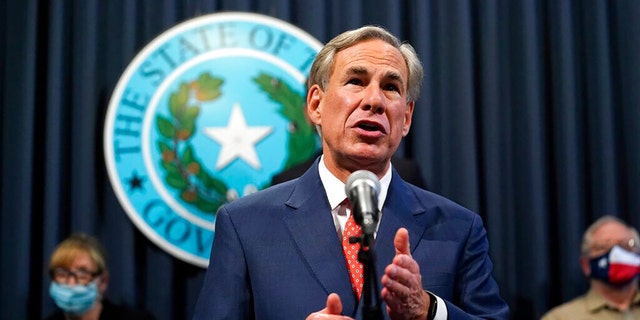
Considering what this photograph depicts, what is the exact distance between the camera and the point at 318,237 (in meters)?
1.72

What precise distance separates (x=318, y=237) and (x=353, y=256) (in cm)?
8

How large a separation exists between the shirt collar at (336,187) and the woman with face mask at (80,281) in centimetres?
181

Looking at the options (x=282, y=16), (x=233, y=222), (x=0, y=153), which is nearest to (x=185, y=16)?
(x=282, y=16)

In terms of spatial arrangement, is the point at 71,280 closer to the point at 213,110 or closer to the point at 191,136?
the point at 191,136

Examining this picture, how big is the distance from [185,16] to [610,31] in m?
1.93

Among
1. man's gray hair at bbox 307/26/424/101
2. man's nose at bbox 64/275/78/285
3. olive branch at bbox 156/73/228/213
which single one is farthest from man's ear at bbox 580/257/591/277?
man's nose at bbox 64/275/78/285

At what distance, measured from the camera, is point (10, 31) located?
3824mm

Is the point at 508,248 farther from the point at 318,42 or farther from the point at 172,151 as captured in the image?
the point at 172,151

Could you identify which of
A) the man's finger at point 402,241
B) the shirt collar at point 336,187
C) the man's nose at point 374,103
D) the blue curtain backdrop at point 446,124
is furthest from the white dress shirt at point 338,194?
the blue curtain backdrop at point 446,124

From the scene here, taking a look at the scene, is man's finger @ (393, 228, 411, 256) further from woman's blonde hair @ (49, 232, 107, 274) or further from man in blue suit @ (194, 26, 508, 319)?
woman's blonde hair @ (49, 232, 107, 274)

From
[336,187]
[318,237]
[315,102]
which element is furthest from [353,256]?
[315,102]

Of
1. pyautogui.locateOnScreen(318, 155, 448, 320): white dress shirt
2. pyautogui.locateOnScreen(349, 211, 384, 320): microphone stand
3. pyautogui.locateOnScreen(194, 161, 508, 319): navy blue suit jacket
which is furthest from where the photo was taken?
pyautogui.locateOnScreen(318, 155, 448, 320): white dress shirt

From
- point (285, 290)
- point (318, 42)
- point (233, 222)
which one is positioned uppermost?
point (318, 42)

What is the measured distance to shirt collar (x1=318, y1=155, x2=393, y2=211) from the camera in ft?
5.95
